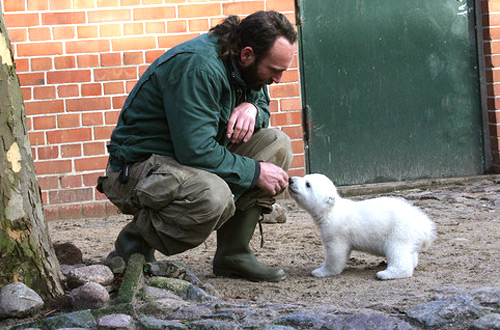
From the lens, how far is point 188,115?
11.8 ft

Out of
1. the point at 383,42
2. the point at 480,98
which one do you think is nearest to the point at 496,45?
the point at 480,98

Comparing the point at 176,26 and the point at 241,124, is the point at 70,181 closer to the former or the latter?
the point at 176,26

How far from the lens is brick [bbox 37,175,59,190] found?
6.40 metres

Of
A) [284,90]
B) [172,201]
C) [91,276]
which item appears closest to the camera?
[91,276]

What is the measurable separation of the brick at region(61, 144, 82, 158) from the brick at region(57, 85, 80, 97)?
17.7 inches

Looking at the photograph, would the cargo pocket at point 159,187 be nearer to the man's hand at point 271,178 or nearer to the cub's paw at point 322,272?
the man's hand at point 271,178

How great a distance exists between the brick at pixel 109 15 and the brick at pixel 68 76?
0.46 metres

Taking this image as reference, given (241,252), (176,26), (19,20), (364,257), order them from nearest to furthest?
(241,252)
(364,257)
(19,20)
(176,26)

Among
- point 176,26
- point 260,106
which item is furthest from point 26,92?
point 260,106

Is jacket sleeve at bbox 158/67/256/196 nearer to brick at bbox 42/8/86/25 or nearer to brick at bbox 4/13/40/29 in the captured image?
brick at bbox 42/8/86/25

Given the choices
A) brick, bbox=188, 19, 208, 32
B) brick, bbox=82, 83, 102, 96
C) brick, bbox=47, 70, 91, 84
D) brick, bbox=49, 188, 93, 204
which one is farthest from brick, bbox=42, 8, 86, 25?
brick, bbox=49, 188, 93, 204

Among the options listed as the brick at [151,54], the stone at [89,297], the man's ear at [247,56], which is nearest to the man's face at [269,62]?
the man's ear at [247,56]

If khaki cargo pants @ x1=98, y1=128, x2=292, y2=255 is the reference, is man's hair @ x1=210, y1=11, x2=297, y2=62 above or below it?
above

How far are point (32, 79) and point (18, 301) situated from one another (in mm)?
3567
